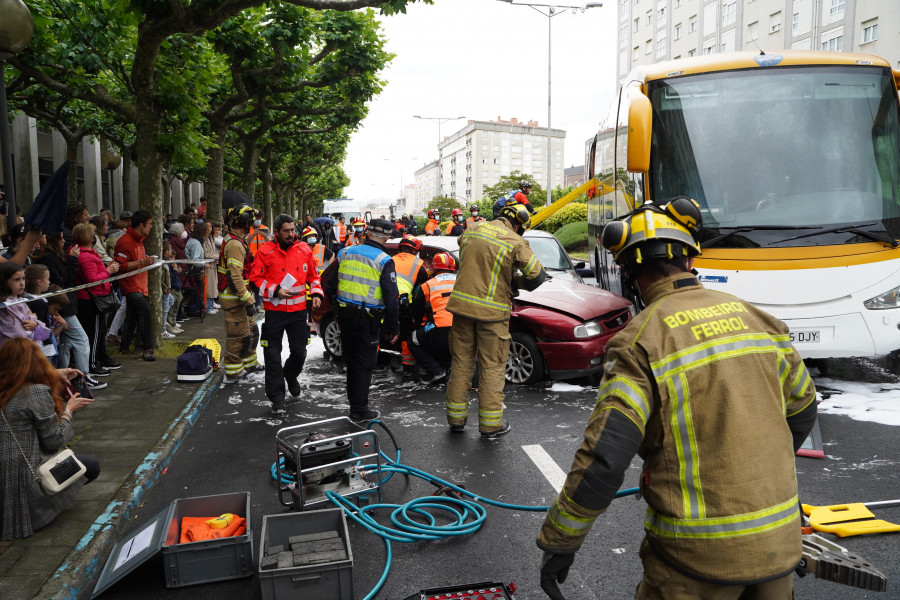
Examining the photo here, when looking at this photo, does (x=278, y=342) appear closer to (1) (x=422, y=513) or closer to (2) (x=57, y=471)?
(2) (x=57, y=471)

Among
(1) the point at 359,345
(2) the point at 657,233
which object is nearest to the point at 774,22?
(1) the point at 359,345

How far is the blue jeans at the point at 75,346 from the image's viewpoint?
719cm

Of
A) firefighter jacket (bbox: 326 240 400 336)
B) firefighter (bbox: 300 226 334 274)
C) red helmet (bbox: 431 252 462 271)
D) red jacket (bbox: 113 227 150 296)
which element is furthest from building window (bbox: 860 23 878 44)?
red jacket (bbox: 113 227 150 296)

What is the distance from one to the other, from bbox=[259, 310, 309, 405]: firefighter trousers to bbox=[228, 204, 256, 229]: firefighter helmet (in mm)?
1424

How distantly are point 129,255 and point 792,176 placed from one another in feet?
26.1

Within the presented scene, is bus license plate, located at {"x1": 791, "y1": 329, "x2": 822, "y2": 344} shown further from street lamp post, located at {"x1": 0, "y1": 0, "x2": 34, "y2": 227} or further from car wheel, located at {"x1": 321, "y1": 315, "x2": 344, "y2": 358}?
street lamp post, located at {"x1": 0, "y1": 0, "x2": 34, "y2": 227}

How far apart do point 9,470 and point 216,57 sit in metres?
13.4

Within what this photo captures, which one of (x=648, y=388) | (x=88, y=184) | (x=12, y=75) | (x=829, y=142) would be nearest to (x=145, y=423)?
(x=648, y=388)

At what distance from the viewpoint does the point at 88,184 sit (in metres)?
32.9

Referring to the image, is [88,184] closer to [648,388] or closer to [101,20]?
[101,20]

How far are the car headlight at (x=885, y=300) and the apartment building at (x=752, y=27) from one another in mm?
15119

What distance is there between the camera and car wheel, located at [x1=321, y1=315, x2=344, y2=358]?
9.27 m

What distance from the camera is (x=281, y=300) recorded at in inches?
277

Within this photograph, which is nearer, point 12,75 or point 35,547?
point 35,547
